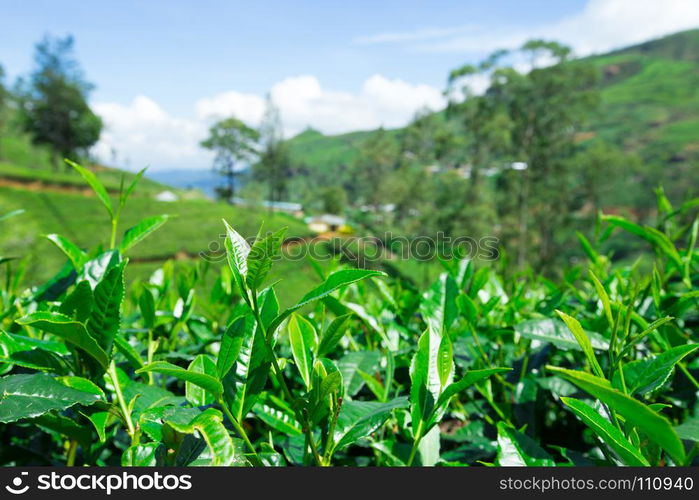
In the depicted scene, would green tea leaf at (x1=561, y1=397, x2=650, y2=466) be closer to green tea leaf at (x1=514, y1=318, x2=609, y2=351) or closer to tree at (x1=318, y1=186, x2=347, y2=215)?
green tea leaf at (x1=514, y1=318, x2=609, y2=351)

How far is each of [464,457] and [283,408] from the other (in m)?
0.31

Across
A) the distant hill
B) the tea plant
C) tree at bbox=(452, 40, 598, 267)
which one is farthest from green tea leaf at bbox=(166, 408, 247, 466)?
the distant hill

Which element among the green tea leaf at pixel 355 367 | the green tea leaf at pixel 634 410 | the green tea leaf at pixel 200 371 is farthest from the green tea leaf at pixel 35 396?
the green tea leaf at pixel 634 410

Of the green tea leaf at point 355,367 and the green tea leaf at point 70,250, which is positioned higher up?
the green tea leaf at point 70,250

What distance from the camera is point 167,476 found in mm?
525

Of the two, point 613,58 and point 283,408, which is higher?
point 613,58

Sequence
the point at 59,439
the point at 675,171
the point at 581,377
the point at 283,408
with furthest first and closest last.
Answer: the point at 675,171, the point at 59,439, the point at 283,408, the point at 581,377

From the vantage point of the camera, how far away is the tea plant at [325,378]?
0.55 m

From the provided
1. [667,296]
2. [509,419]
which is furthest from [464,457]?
[667,296]

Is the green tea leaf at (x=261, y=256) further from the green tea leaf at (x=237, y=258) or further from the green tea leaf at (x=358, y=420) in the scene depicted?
the green tea leaf at (x=358, y=420)

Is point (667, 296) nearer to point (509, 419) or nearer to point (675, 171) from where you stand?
point (509, 419)

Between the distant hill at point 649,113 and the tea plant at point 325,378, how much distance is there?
40280 millimetres

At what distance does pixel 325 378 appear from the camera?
559mm

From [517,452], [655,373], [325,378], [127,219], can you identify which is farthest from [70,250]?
[127,219]
